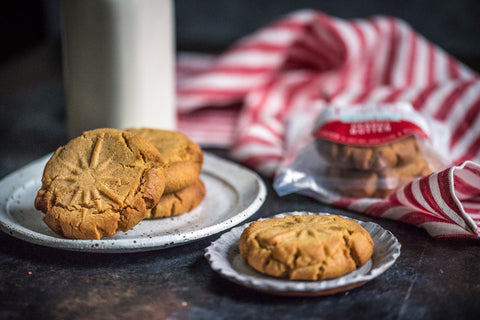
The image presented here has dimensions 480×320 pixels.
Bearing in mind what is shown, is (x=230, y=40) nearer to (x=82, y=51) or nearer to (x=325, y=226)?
(x=82, y=51)

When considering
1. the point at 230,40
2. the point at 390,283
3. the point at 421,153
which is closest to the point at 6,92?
the point at 230,40

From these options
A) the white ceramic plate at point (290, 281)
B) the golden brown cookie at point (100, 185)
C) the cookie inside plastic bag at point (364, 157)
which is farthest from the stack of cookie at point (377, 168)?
the golden brown cookie at point (100, 185)

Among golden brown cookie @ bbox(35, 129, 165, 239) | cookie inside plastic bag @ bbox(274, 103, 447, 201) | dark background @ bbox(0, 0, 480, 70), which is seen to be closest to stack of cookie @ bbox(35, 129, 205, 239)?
golden brown cookie @ bbox(35, 129, 165, 239)

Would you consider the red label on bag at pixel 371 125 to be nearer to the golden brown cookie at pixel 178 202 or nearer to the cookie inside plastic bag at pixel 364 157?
the cookie inside plastic bag at pixel 364 157

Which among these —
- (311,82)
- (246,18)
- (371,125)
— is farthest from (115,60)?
(246,18)

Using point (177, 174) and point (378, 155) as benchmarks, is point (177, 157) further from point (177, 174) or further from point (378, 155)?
point (378, 155)

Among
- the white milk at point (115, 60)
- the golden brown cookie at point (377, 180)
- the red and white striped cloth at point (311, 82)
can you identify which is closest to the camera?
the golden brown cookie at point (377, 180)
